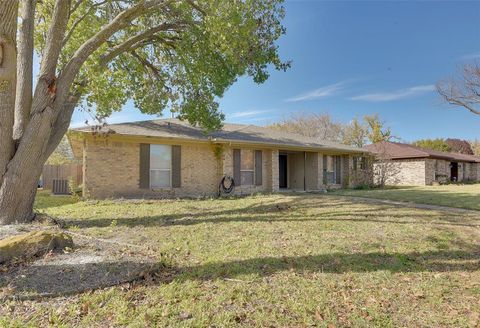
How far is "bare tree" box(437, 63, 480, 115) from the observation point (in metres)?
24.6

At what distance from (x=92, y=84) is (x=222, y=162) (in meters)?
6.71

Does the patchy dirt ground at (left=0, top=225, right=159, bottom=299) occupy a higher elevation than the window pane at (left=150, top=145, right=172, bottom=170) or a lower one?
lower

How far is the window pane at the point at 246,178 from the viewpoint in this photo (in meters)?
14.7

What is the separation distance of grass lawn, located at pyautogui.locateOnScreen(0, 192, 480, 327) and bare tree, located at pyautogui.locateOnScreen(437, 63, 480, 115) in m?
23.7

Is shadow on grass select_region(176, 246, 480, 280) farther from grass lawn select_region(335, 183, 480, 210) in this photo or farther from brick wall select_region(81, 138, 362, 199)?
brick wall select_region(81, 138, 362, 199)

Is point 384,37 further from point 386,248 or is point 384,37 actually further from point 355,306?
point 355,306

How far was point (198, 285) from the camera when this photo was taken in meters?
3.62

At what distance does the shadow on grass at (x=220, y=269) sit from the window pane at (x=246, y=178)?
32.7ft

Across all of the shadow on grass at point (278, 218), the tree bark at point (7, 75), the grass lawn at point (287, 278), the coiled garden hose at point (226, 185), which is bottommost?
the grass lawn at point (287, 278)

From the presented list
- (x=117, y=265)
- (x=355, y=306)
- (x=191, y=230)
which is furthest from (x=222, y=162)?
(x=355, y=306)

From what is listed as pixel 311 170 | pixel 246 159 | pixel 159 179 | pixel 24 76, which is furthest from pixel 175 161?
pixel 311 170

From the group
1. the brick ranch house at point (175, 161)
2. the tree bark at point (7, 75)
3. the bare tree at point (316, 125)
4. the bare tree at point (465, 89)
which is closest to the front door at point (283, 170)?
the brick ranch house at point (175, 161)

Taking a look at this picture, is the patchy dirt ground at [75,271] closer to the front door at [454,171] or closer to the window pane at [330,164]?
the window pane at [330,164]

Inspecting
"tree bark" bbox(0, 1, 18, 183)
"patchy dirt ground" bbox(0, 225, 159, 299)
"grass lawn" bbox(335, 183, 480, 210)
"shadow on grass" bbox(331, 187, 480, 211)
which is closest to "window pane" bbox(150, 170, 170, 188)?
"tree bark" bbox(0, 1, 18, 183)
